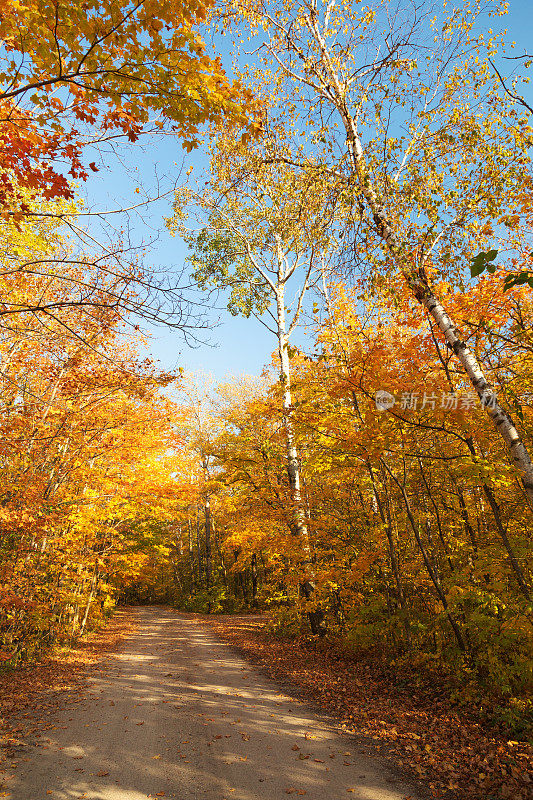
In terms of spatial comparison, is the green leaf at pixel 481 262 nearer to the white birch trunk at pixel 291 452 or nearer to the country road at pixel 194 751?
the country road at pixel 194 751

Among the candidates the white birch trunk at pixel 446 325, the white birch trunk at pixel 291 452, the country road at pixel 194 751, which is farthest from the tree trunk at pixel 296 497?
the white birch trunk at pixel 446 325

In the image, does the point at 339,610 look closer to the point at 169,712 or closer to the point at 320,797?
the point at 169,712

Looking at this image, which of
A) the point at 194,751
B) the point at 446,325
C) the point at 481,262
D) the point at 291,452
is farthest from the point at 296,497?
the point at 481,262

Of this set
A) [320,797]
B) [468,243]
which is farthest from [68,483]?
[468,243]

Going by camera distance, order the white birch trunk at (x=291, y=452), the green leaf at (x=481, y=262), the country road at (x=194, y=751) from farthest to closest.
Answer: the white birch trunk at (x=291, y=452), the country road at (x=194, y=751), the green leaf at (x=481, y=262)

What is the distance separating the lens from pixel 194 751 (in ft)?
15.9

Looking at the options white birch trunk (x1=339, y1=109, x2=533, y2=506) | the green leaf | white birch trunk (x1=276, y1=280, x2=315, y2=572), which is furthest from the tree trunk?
the green leaf

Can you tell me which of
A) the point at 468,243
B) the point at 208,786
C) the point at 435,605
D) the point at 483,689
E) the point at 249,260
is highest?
the point at 249,260

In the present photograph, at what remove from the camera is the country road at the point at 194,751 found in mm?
4027

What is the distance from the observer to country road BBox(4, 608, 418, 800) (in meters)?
4.03

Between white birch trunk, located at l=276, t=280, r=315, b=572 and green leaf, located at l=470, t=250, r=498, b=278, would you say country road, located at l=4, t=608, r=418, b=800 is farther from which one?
green leaf, located at l=470, t=250, r=498, b=278

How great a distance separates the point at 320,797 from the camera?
3.86 m

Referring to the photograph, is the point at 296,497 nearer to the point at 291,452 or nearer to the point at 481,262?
the point at 291,452

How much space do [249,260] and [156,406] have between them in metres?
6.03
